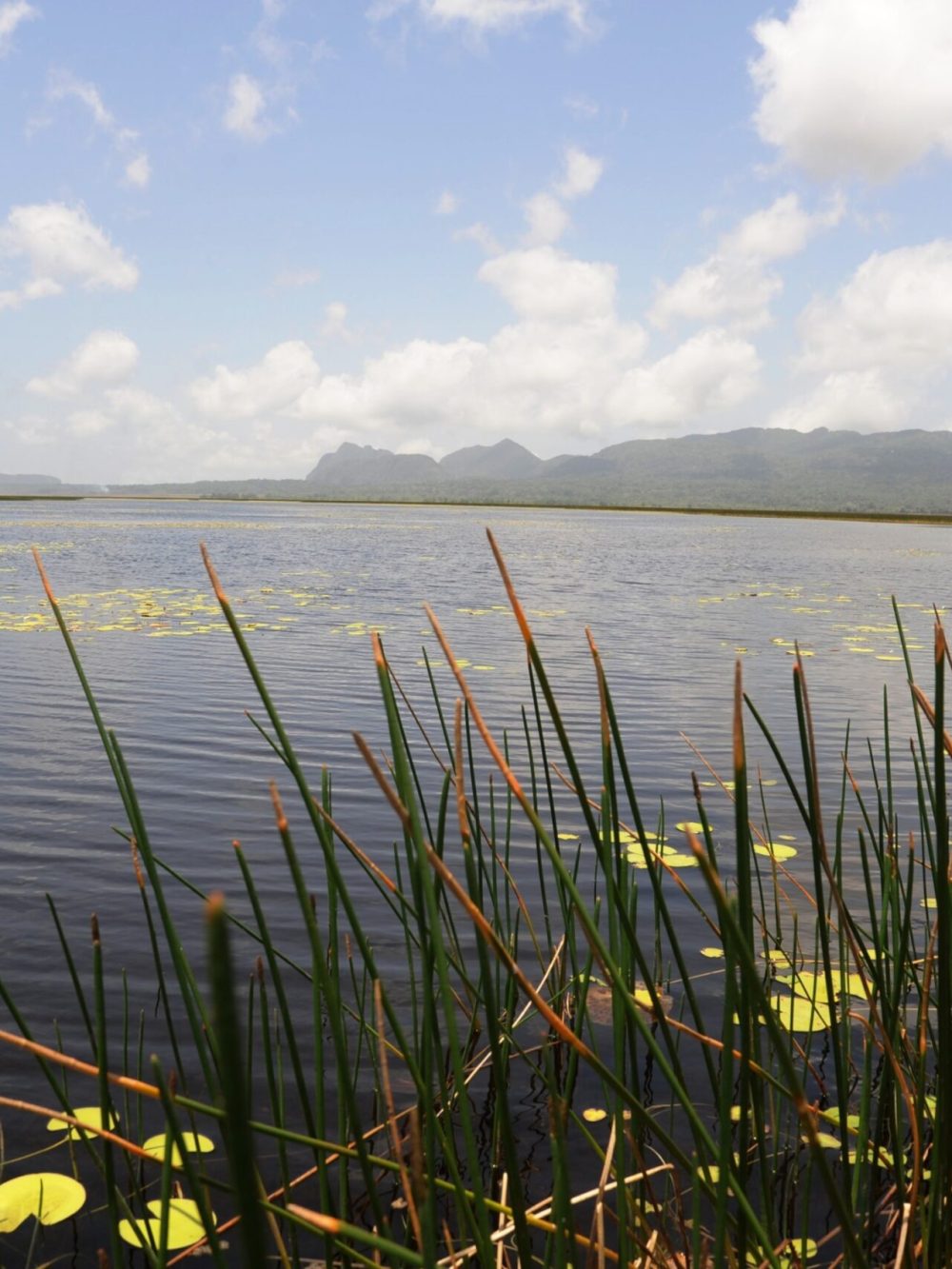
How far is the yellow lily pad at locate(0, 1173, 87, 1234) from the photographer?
2.40 m

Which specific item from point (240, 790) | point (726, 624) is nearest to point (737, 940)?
point (240, 790)

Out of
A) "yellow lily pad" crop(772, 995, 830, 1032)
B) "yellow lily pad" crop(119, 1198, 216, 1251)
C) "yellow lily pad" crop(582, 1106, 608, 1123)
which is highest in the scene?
"yellow lily pad" crop(772, 995, 830, 1032)

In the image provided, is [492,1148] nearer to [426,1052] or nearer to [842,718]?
[426,1052]

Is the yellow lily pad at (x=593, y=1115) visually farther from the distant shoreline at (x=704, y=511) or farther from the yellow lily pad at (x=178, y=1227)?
the distant shoreline at (x=704, y=511)

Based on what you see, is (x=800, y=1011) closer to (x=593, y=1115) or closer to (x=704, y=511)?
(x=593, y=1115)

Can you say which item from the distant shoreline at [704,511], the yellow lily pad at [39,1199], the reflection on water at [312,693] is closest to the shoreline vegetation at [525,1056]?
the yellow lily pad at [39,1199]

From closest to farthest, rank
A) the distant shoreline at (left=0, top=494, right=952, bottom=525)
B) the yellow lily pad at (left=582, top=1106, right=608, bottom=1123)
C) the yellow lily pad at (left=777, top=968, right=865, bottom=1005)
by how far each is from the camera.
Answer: the yellow lily pad at (left=582, top=1106, right=608, bottom=1123), the yellow lily pad at (left=777, top=968, right=865, bottom=1005), the distant shoreline at (left=0, top=494, right=952, bottom=525)

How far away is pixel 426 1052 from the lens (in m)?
1.49

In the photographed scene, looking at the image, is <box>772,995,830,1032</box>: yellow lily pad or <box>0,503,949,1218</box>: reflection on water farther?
<box>0,503,949,1218</box>: reflection on water

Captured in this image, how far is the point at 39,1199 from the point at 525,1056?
4.40 ft

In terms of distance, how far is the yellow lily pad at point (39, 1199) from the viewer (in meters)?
2.40

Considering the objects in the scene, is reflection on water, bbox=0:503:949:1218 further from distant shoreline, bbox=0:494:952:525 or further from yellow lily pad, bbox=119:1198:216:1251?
distant shoreline, bbox=0:494:952:525

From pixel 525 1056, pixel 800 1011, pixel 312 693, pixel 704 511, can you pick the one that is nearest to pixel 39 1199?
pixel 525 1056

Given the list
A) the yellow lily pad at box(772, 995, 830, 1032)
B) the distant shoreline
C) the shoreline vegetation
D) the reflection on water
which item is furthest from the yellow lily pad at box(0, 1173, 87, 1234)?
the distant shoreline
